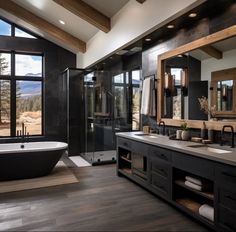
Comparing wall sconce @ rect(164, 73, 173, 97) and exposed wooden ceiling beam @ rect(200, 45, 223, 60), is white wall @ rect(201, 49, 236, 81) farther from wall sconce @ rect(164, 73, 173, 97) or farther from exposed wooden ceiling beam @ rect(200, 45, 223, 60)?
wall sconce @ rect(164, 73, 173, 97)

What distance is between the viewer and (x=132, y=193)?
140 inches

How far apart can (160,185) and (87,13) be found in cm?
365

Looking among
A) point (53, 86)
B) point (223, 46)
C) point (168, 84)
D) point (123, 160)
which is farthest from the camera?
point (53, 86)

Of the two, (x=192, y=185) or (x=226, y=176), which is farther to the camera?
(x=192, y=185)

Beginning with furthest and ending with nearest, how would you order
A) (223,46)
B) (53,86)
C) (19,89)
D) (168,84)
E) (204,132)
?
(53,86), (19,89), (168,84), (204,132), (223,46)

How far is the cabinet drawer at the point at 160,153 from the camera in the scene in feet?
9.75

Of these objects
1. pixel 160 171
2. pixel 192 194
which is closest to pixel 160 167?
pixel 160 171

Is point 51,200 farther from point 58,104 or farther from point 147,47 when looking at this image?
point 58,104

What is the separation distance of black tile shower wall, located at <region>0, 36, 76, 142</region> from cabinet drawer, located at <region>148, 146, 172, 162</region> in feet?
14.5

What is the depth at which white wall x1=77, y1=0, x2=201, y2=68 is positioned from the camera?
10.9 feet

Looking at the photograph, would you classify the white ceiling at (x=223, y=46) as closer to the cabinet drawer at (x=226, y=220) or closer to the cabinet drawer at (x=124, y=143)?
the cabinet drawer at (x=124, y=143)

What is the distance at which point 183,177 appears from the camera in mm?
3021

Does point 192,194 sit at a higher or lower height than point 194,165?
lower

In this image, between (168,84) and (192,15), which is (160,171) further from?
(192,15)
